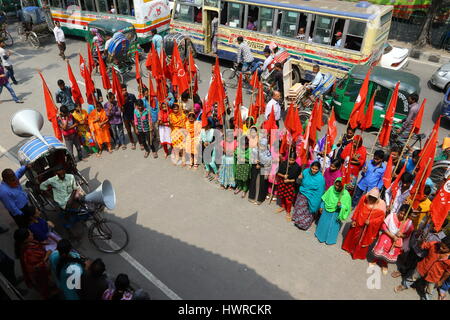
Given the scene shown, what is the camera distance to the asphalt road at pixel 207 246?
5609mm

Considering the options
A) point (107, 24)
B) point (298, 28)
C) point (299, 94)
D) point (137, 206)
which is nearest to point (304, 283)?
point (137, 206)

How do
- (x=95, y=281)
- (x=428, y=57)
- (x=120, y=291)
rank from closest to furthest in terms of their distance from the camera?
1. (x=120, y=291)
2. (x=95, y=281)
3. (x=428, y=57)

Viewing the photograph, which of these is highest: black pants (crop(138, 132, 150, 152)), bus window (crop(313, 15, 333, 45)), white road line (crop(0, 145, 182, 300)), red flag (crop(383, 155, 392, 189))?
bus window (crop(313, 15, 333, 45))

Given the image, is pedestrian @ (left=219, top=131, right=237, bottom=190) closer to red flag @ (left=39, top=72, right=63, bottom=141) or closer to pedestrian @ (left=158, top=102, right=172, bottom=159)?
pedestrian @ (left=158, top=102, right=172, bottom=159)

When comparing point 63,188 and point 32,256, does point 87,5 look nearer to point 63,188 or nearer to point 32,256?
point 63,188

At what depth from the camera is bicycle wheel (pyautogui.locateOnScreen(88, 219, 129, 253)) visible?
6.17 metres

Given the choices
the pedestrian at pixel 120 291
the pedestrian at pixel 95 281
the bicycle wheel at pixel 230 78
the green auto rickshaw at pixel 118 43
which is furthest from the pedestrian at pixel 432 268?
the green auto rickshaw at pixel 118 43

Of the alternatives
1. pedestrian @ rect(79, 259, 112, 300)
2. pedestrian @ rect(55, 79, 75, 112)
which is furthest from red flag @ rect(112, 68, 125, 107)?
pedestrian @ rect(79, 259, 112, 300)

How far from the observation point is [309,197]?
6.28 meters

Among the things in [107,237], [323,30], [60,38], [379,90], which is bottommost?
[107,237]

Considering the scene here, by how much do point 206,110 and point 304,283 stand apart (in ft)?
13.4

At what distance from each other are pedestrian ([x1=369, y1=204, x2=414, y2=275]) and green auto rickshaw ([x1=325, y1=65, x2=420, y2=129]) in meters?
4.40

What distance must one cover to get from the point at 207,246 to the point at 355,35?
8.27 m

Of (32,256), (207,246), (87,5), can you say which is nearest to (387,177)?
(207,246)
